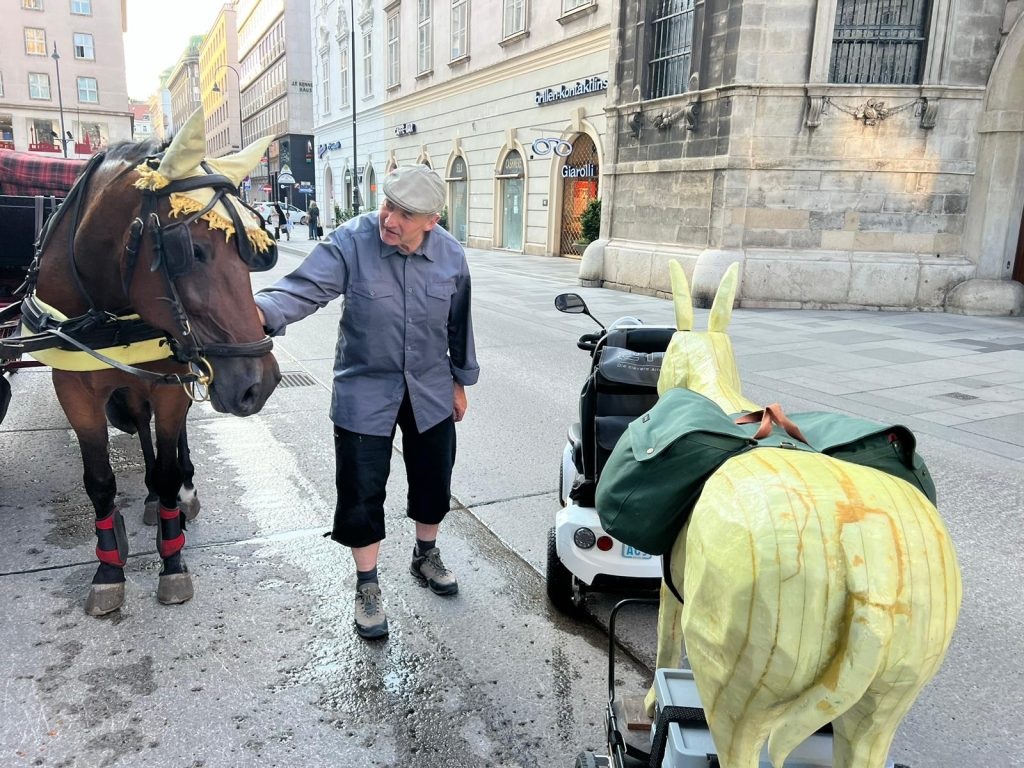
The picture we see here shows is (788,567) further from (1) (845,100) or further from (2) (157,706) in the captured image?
(1) (845,100)

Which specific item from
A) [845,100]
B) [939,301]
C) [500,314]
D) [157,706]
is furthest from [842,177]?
[157,706]

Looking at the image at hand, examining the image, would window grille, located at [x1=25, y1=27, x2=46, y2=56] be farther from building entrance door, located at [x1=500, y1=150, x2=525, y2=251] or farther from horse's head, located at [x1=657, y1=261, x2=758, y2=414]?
horse's head, located at [x1=657, y1=261, x2=758, y2=414]

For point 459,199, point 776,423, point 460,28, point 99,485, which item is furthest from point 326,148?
point 776,423

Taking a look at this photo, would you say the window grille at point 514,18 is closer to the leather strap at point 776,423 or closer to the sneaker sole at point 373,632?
the sneaker sole at point 373,632

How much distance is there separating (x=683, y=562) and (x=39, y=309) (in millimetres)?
2999

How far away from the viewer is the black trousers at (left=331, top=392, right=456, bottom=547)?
10.2 feet

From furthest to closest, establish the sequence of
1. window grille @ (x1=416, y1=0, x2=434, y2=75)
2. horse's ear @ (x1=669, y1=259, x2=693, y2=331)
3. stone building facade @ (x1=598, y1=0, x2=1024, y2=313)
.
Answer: window grille @ (x1=416, y1=0, x2=434, y2=75) → stone building facade @ (x1=598, y1=0, x2=1024, y2=313) → horse's ear @ (x1=669, y1=259, x2=693, y2=331)

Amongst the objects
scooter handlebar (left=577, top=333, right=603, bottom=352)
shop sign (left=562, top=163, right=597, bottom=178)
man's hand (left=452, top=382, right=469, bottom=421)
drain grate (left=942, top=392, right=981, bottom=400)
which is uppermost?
shop sign (left=562, top=163, right=597, bottom=178)

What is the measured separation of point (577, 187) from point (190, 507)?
1969cm

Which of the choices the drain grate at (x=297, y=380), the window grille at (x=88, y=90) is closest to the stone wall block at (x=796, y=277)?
the drain grate at (x=297, y=380)

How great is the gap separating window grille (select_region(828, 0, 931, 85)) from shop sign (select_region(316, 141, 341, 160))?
3517 centimetres

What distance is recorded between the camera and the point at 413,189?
2.75 m

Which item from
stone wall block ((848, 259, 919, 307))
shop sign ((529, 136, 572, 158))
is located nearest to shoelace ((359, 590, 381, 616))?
stone wall block ((848, 259, 919, 307))

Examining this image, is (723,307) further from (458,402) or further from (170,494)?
(170,494)
